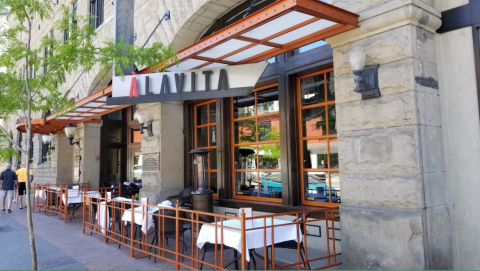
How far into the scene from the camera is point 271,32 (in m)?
5.30

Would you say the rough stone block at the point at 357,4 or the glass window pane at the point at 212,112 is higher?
the rough stone block at the point at 357,4

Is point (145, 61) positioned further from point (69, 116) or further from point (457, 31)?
point (69, 116)

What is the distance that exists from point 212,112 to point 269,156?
2.37 metres

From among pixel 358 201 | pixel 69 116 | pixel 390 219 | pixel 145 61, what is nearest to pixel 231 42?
pixel 145 61

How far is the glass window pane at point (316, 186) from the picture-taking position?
6.65 meters

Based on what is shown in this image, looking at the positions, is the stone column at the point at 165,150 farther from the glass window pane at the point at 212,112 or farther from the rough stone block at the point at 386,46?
the rough stone block at the point at 386,46

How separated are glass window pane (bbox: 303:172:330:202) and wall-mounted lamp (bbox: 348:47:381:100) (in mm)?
2162

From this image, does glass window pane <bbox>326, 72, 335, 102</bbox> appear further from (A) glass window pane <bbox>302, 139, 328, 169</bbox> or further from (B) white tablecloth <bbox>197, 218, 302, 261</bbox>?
(B) white tablecloth <bbox>197, 218, 302, 261</bbox>

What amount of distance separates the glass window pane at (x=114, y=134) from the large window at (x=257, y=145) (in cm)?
855

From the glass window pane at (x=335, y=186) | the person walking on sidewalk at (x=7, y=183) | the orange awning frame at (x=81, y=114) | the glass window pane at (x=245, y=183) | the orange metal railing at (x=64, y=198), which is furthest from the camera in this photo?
the person walking on sidewalk at (x=7, y=183)

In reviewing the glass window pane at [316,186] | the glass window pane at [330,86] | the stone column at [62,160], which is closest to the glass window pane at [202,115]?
the glass window pane at [316,186]

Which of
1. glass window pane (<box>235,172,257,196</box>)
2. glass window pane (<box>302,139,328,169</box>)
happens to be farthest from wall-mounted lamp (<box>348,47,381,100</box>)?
glass window pane (<box>235,172,257,196</box>)

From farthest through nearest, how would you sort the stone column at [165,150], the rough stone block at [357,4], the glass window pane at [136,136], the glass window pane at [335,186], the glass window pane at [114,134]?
the glass window pane at [114,134]
the glass window pane at [136,136]
the stone column at [165,150]
the glass window pane at [335,186]
the rough stone block at [357,4]

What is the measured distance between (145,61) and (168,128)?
365 cm
